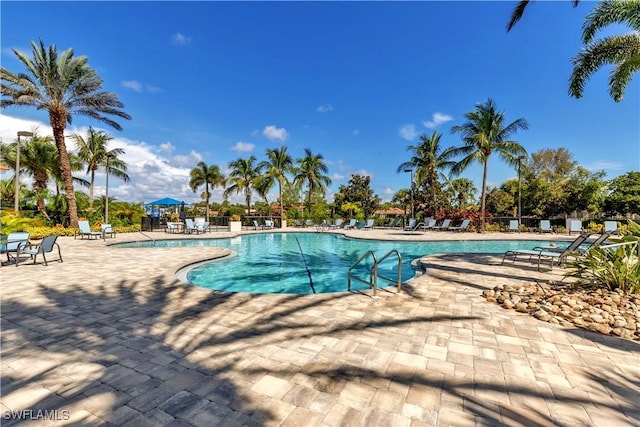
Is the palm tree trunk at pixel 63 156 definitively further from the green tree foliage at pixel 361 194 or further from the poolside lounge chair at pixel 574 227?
the poolside lounge chair at pixel 574 227

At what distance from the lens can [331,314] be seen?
166 inches

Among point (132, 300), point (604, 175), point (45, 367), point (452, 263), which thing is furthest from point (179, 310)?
point (604, 175)

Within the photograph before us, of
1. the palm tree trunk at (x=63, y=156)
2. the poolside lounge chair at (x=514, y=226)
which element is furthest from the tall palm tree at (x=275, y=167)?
the poolside lounge chair at (x=514, y=226)

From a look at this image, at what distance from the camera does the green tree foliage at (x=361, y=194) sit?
36.5m

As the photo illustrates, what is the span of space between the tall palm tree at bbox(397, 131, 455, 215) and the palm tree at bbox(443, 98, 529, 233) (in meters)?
4.70

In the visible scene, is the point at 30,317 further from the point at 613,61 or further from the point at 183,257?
the point at 613,61

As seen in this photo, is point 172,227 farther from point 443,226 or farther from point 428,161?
point 428,161

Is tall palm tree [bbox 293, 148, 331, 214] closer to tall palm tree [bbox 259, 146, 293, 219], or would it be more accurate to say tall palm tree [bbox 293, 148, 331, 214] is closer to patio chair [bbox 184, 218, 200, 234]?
tall palm tree [bbox 259, 146, 293, 219]

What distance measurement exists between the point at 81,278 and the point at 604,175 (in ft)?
174

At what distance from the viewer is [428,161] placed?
2669 centimetres

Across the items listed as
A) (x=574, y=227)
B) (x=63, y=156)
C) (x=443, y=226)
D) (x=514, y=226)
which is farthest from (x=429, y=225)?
(x=63, y=156)

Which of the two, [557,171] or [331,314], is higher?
[557,171]

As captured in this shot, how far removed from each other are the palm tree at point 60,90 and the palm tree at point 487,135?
2326 cm

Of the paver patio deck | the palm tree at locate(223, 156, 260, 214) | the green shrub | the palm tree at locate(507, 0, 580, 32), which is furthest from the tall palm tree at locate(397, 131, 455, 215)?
the paver patio deck
